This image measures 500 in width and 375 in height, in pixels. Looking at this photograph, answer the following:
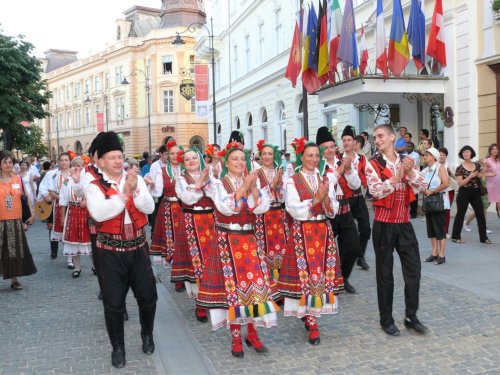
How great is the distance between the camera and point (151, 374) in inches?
176

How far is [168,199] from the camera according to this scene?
7594mm

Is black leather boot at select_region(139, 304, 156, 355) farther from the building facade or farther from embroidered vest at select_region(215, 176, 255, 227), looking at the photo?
the building facade

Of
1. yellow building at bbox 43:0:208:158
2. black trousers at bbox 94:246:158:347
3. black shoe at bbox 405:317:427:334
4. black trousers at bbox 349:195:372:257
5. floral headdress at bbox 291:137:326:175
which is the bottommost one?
black shoe at bbox 405:317:427:334

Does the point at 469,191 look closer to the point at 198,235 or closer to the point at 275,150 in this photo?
the point at 275,150

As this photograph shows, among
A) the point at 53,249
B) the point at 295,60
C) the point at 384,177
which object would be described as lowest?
the point at 53,249

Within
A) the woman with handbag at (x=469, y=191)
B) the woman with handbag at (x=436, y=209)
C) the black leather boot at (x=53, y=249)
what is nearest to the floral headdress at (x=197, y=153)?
Answer: the woman with handbag at (x=436, y=209)

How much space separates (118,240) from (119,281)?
35cm

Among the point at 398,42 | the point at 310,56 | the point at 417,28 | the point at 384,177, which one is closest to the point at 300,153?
the point at 384,177

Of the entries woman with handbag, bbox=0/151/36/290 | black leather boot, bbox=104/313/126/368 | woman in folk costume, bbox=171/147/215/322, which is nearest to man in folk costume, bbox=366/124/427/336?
woman in folk costume, bbox=171/147/215/322

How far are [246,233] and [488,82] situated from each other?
1033cm

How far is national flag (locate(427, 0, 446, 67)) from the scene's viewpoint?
13641 mm

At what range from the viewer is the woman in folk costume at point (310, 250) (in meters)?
5.11

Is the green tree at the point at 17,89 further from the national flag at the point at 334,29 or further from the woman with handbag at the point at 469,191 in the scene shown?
the woman with handbag at the point at 469,191

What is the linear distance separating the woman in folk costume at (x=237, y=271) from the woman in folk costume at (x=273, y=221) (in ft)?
5.62
